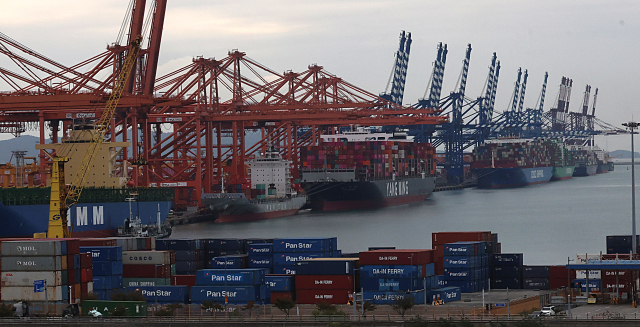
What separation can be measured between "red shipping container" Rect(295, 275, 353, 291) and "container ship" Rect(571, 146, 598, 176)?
150217mm

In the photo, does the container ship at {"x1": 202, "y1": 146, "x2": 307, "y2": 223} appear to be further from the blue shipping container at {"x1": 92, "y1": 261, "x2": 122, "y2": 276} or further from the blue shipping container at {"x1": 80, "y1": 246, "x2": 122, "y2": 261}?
the blue shipping container at {"x1": 92, "y1": 261, "x2": 122, "y2": 276}

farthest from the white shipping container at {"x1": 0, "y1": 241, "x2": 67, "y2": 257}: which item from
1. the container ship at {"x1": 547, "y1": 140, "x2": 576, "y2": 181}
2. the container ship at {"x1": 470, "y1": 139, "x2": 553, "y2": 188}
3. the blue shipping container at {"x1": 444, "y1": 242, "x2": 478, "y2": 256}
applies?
the container ship at {"x1": 547, "y1": 140, "x2": 576, "y2": 181}

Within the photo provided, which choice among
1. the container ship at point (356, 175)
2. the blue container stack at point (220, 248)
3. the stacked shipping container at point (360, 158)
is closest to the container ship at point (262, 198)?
the container ship at point (356, 175)

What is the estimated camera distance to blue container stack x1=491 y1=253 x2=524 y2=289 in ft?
95.8

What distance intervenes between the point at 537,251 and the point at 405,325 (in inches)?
906

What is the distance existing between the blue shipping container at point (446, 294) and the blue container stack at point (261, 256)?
5989 millimetres

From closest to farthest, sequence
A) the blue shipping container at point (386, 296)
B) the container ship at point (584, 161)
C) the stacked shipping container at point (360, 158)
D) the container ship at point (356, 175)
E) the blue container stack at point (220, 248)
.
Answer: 1. the blue shipping container at point (386, 296)
2. the blue container stack at point (220, 248)
3. the container ship at point (356, 175)
4. the stacked shipping container at point (360, 158)
5. the container ship at point (584, 161)

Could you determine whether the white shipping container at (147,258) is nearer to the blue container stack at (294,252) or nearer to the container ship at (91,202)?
the blue container stack at (294,252)

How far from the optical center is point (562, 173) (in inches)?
6063

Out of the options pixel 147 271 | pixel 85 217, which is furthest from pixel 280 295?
pixel 85 217

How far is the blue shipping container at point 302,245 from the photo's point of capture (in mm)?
28516

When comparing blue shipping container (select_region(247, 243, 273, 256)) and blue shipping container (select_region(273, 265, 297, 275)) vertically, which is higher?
blue shipping container (select_region(247, 243, 273, 256))

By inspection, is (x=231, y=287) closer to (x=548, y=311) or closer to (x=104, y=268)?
(x=104, y=268)

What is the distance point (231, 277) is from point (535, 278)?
10409 mm
